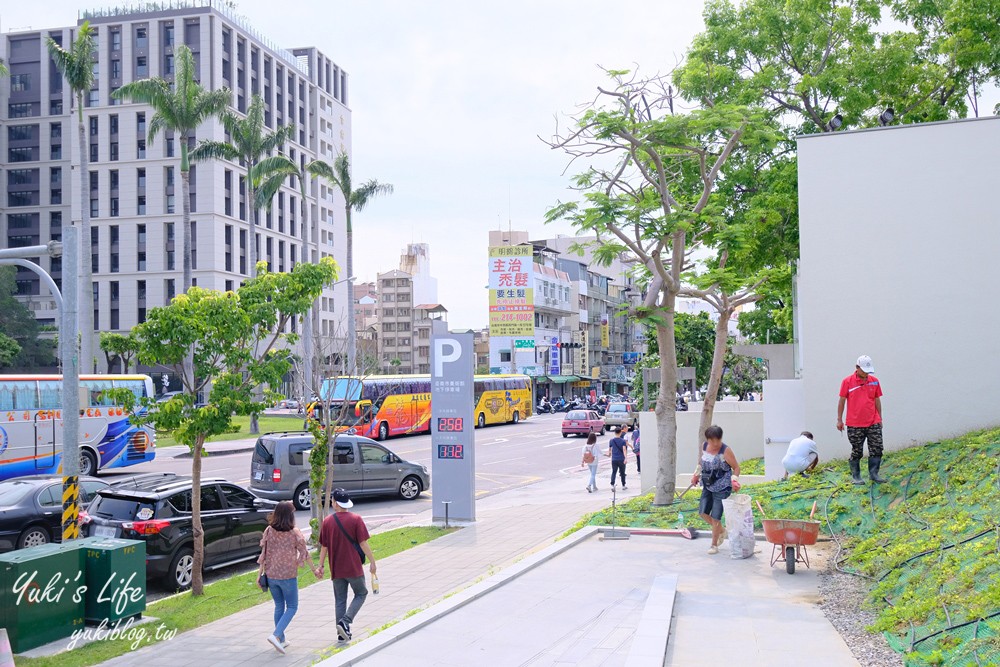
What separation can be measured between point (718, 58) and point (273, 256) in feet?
197

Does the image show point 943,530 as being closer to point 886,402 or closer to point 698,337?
point 886,402

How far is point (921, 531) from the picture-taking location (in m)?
8.42

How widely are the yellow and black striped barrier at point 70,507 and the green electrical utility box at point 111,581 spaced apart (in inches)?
46.6

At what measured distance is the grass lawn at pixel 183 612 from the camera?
330 inches

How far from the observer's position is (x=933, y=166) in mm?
12992

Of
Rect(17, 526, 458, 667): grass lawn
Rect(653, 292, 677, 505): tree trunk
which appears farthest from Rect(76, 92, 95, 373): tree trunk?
Rect(653, 292, 677, 505): tree trunk

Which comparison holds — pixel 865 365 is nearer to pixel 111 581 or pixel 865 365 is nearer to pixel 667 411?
pixel 667 411

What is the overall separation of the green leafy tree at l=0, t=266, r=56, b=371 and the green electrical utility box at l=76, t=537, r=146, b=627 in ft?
196

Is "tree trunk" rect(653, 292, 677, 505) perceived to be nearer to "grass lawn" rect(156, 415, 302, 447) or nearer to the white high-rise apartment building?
"grass lawn" rect(156, 415, 302, 447)

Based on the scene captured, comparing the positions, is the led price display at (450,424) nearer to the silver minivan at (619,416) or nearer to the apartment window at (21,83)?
the silver minivan at (619,416)

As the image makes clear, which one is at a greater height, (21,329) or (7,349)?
(21,329)

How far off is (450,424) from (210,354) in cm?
622

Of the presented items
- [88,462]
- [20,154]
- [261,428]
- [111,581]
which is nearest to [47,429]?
[88,462]

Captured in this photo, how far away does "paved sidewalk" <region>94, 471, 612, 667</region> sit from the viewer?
8289 millimetres
